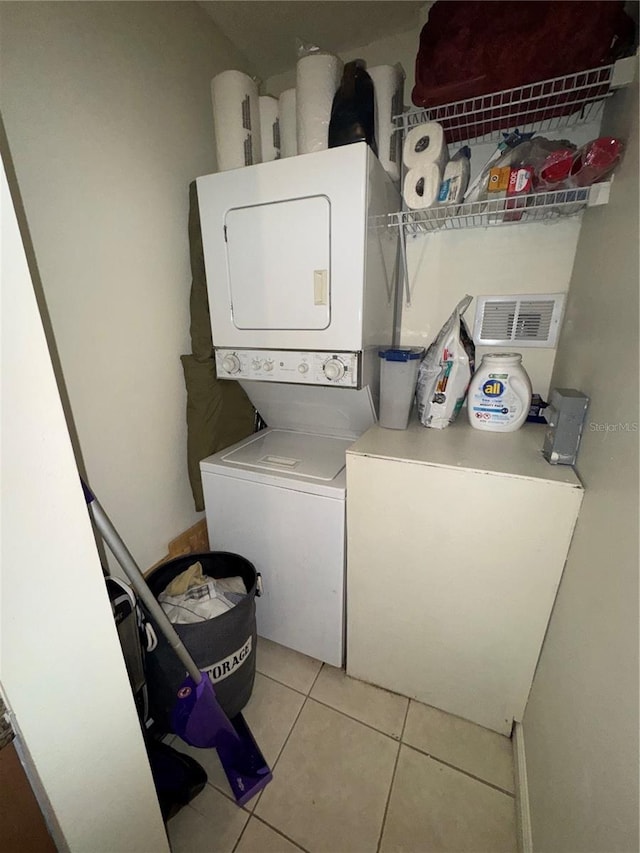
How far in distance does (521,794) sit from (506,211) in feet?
7.31

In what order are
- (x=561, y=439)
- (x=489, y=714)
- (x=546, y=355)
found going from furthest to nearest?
(x=546, y=355) < (x=489, y=714) < (x=561, y=439)

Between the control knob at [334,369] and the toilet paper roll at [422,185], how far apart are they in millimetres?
686

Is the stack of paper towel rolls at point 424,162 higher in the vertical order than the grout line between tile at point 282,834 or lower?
higher

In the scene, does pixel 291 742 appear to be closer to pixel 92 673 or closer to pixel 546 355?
pixel 92 673

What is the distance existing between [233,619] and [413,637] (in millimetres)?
813

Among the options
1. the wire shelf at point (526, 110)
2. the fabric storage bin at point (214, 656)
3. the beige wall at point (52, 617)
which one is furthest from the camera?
the fabric storage bin at point (214, 656)

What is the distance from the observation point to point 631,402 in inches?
32.9

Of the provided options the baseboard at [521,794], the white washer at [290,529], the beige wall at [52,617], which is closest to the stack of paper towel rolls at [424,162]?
the white washer at [290,529]

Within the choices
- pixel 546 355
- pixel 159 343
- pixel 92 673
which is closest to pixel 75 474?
pixel 92 673

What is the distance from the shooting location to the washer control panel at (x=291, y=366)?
4.75 feet

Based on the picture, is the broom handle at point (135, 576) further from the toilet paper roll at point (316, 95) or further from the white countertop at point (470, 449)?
the toilet paper roll at point (316, 95)

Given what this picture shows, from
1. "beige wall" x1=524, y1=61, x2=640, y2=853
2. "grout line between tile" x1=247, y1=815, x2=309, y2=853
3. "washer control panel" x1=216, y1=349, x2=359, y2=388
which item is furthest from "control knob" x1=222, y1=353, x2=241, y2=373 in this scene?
"grout line between tile" x1=247, y1=815, x2=309, y2=853

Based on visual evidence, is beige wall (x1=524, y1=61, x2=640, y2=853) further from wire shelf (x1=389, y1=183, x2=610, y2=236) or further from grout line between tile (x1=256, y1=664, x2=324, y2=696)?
grout line between tile (x1=256, y1=664, x2=324, y2=696)

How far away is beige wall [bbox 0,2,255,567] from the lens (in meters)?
1.13
